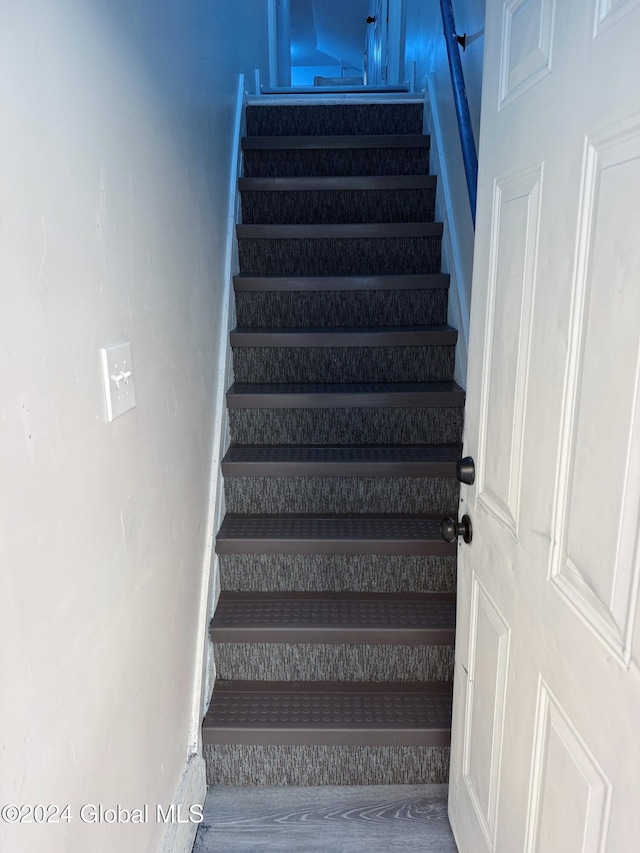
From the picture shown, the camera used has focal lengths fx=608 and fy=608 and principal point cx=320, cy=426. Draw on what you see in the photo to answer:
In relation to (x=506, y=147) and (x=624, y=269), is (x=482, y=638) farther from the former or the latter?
(x=506, y=147)

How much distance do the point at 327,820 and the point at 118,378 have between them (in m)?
1.30

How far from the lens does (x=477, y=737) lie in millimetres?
1289

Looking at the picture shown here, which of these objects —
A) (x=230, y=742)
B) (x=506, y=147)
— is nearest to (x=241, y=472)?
(x=230, y=742)

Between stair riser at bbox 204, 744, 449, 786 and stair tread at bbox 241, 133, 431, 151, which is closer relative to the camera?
stair riser at bbox 204, 744, 449, 786

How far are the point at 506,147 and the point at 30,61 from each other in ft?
2.53

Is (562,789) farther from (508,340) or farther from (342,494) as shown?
(342,494)

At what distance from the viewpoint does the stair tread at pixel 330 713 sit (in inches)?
64.7

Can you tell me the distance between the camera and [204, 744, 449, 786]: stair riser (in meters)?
1.66

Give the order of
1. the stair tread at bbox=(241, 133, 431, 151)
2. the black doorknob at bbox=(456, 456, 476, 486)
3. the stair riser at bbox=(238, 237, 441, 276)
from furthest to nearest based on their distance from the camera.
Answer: the stair tread at bbox=(241, 133, 431, 151) < the stair riser at bbox=(238, 237, 441, 276) < the black doorknob at bbox=(456, 456, 476, 486)

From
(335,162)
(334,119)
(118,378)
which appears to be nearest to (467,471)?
(118,378)

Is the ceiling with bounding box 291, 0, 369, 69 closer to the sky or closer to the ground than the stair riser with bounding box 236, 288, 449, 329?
closer to the sky

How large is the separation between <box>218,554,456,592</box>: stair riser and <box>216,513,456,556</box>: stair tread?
1.2 inches

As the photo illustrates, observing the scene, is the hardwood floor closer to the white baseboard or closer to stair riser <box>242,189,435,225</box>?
the white baseboard

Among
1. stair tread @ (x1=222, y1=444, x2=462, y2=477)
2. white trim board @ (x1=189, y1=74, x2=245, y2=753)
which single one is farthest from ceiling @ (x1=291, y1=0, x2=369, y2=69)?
stair tread @ (x1=222, y1=444, x2=462, y2=477)
